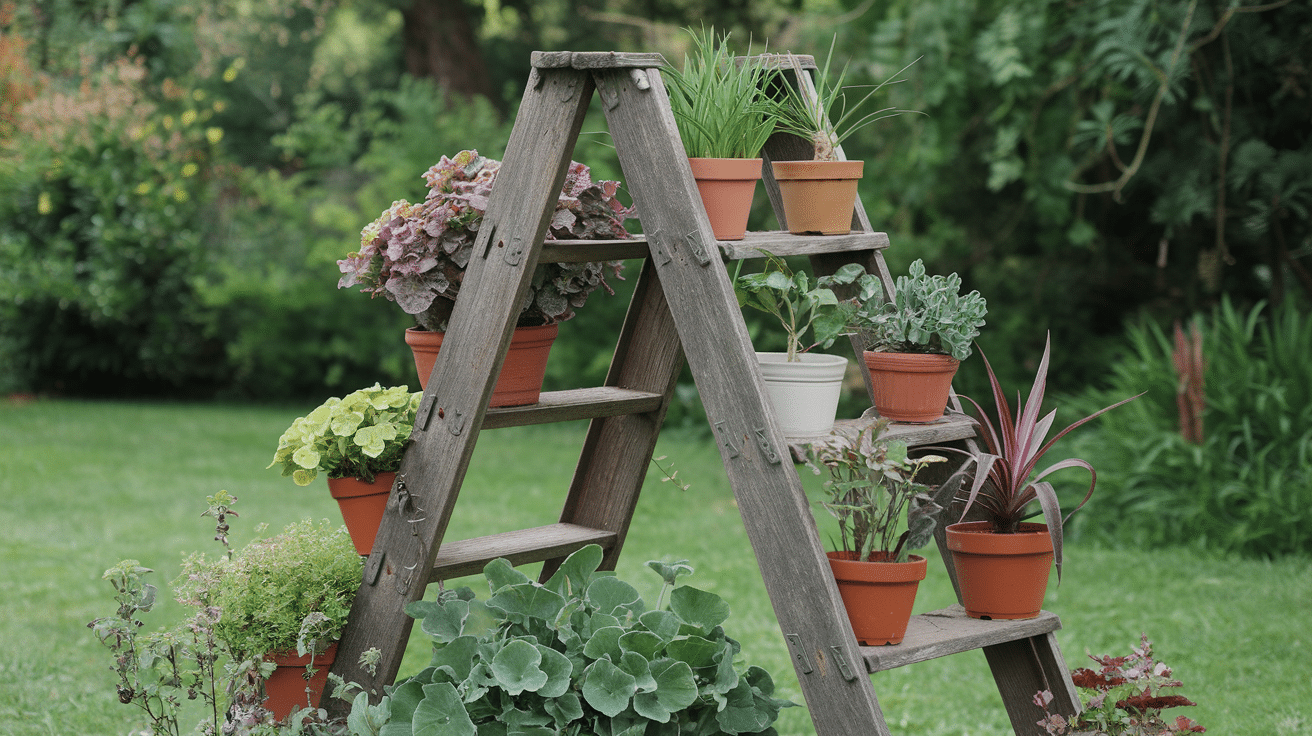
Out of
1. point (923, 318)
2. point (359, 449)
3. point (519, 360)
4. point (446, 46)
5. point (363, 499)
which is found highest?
point (446, 46)

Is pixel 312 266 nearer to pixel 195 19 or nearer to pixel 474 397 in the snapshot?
pixel 195 19

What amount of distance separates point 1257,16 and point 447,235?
469 centimetres

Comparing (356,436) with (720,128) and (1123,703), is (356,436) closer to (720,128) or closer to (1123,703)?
(720,128)

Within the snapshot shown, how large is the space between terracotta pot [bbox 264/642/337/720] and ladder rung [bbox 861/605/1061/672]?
1.22 m

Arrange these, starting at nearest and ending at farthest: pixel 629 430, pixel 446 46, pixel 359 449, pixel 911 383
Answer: pixel 911 383 → pixel 359 449 → pixel 629 430 → pixel 446 46

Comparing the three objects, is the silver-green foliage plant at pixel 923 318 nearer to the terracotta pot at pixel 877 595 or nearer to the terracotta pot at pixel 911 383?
the terracotta pot at pixel 911 383

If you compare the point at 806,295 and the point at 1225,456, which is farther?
the point at 1225,456

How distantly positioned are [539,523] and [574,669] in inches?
143

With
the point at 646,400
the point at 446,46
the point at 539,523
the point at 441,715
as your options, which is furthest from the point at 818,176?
the point at 446,46

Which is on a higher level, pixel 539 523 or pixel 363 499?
pixel 363 499

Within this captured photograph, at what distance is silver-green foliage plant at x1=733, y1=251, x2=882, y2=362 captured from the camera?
2.27 meters

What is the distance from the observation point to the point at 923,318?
2.30 meters

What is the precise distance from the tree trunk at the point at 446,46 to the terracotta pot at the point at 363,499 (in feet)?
28.9

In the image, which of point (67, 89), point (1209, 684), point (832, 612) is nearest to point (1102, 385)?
point (1209, 684)
